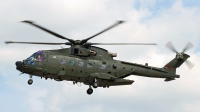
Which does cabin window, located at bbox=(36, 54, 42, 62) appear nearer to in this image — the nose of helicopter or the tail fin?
the nose of helicopter

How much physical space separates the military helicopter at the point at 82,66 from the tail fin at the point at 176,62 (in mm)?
2963

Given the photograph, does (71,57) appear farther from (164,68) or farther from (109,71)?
(164,68)

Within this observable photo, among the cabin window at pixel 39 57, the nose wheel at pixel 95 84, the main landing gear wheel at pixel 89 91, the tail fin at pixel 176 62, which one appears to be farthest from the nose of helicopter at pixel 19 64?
the tail fin at pixel 176 62

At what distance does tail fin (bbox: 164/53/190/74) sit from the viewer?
5588 centimetres

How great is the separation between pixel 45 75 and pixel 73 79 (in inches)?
123

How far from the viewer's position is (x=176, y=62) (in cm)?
5644

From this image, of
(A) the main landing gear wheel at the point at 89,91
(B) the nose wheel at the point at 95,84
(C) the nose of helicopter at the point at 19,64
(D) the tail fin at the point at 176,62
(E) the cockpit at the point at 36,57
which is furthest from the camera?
(D) the tail fin at the point at 176,62

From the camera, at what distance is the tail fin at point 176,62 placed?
2200 inches

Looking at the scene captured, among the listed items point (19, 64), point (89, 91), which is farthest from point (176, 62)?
point (19, 64)

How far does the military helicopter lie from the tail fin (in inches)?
117

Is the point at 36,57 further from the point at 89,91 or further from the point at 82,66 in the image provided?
the point at 89,91

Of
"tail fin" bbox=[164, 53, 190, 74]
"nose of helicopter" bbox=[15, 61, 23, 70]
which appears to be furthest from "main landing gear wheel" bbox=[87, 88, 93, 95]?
"tail fin" bbox=[164, 53, 190, 74]

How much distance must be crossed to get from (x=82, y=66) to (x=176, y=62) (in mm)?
12816

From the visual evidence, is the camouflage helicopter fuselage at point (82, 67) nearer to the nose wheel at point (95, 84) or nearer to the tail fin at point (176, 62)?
the nose wheel at point (95, 84)
